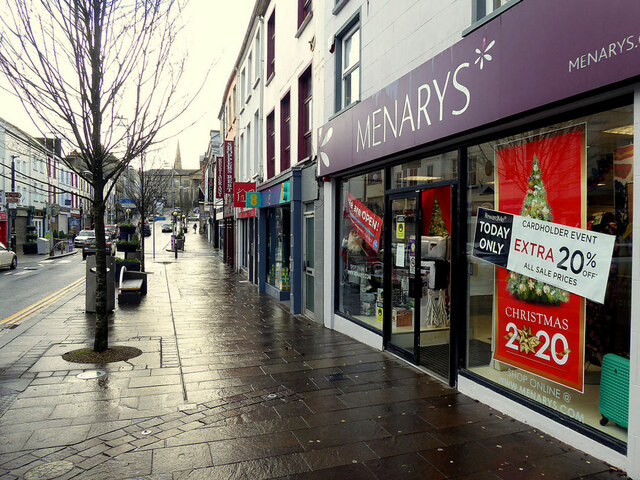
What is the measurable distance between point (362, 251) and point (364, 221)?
562 millimetres

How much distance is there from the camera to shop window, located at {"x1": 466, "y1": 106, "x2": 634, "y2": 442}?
3830 mm

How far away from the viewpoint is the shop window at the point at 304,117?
37.9 feet

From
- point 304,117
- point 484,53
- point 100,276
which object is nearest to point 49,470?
point 100,276

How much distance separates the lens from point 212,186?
1332 inches

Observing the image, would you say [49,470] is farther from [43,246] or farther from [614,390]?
[43,246]

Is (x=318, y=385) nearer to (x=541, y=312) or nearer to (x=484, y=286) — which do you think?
(x=484, y=286)

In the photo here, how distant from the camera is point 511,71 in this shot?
4.38 m

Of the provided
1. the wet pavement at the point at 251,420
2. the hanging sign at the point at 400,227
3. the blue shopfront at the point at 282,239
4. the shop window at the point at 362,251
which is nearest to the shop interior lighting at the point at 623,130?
the wet pavement at the point at 251,420

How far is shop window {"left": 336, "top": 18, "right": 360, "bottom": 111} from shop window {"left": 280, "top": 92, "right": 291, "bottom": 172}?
4250mm

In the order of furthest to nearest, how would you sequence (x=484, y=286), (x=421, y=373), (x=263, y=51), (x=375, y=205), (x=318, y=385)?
(x=263, y=51)
(x=375, y=205)
(x=421, y=373)
(x=318, y=385)
(x=484, y=286)

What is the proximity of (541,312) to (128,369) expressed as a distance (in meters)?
5.11

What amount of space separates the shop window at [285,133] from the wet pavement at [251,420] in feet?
21.1

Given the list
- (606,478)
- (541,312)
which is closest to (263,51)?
(541,312)

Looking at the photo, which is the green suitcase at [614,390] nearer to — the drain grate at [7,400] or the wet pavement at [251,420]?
the wet pavement at [251,420]
